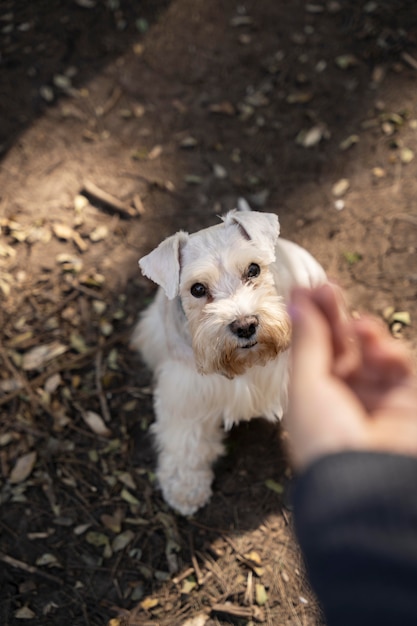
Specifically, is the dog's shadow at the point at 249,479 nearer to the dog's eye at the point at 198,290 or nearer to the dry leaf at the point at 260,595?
the dry leaf at the point at 260,595

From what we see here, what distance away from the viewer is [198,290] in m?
2.82

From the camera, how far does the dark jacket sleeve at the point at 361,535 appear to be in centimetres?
133

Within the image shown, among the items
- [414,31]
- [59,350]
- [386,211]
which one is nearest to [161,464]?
[59,350]

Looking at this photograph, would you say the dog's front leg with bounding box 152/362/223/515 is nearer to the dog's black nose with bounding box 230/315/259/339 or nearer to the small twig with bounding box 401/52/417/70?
the dog's black nose with bounding box 230/315/259/339

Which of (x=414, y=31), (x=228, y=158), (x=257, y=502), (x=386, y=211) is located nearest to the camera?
(x=257, y=502)

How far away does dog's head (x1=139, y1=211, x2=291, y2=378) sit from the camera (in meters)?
2.65

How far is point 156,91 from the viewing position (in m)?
5.36

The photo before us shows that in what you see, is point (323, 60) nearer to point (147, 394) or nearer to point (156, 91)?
point (156, 91)

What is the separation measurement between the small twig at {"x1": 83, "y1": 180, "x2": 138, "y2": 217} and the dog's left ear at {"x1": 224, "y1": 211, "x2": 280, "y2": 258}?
2058 mm

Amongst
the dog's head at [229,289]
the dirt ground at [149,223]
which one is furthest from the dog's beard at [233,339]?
the dirt ground at [149,223]

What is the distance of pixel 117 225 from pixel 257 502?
2401 mm

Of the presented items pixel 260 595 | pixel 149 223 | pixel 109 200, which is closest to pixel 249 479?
pixel 260 595

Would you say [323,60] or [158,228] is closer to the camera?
[158,228]

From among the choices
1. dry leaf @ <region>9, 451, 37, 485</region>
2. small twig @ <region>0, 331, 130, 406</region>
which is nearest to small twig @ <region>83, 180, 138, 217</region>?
small twig @ <region>0, 331, 130, 406</region>
